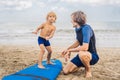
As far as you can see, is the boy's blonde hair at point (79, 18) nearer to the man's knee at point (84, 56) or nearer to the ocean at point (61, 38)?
the man's knee at point (84, 56)

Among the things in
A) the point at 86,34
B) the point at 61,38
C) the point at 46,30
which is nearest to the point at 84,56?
the point at 86,34

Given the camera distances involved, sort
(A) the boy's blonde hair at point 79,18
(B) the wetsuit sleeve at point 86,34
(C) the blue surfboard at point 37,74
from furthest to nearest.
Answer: (A) the boy's blonde hair at point 79,18
(B) the wetsuit sleeve at point 86,34
(C) the blue surfboard at point 37,74

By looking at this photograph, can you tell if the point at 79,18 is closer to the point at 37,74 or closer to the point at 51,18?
the point at 51,18

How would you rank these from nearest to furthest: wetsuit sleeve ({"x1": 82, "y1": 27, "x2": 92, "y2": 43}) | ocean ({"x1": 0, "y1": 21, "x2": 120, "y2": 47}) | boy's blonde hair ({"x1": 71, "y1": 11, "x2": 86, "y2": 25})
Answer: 1. wetsuit sleeve ({"x1": 82, "y1": 27, "x2": 92, "y2": 43})
2. boy's blonde hair ({"x1": 71, "y1": 11, "x2": 86, "y2": 25})
3. ocean ({"x1": 0, "y1": 21, "x2": 120, "y2": 47})

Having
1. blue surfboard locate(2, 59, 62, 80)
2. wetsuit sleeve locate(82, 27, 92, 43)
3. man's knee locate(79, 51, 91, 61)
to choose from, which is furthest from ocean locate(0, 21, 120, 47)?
wetsuit sleeve locate(82, 27, 92, 43)

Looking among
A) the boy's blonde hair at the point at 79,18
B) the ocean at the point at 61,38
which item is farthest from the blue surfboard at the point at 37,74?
the ocean at the point at 61,38

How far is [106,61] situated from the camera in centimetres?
917

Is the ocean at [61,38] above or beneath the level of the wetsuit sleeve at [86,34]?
beneath

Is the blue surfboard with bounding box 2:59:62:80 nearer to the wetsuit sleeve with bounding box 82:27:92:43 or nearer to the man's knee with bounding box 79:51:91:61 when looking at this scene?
the man's knee with bounding box 79:51:91:61

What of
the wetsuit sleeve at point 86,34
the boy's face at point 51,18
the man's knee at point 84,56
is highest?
the boy's face at point 51,18

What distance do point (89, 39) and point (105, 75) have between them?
4.17 ft

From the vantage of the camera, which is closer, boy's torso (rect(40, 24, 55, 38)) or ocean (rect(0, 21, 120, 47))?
boy's torso (rect(40, 24, 55, 38))

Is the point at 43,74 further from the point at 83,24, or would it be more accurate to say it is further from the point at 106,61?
the point at 106,61

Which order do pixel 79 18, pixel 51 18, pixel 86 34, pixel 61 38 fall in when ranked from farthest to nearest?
pixel 61 38
pixel 51 18
pixel 79 18
pixel 86 34
